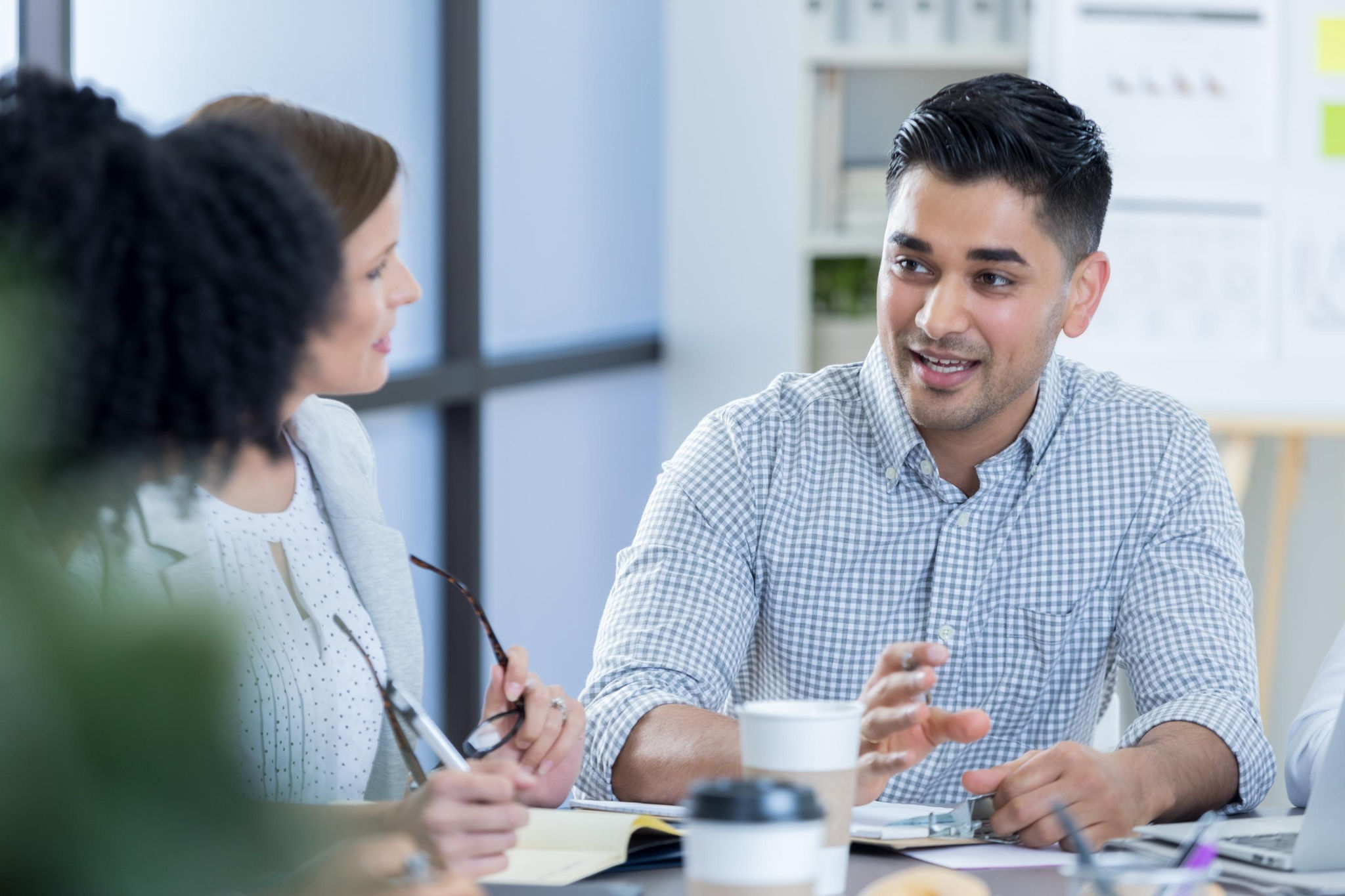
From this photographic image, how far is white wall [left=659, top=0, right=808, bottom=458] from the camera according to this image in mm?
3635

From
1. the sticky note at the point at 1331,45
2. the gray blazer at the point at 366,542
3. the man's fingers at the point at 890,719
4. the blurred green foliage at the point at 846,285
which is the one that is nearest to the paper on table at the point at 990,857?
the man's fingers at the point at 890,719

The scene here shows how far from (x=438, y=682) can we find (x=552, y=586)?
0.53 m

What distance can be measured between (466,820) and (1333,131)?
271 centimetres

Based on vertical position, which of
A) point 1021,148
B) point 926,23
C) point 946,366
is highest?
point 926,23

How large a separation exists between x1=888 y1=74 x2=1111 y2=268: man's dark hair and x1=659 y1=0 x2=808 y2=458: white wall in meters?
→ 1.92

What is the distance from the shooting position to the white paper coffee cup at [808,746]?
2.79ft

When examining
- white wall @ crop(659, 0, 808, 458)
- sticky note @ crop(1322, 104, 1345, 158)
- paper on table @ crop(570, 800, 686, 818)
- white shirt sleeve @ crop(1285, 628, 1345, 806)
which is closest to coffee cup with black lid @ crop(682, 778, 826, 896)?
paper on table @ crop(570, 800, 686, 818)

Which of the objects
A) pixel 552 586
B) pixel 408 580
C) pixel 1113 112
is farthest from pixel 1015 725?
pixel 552 586

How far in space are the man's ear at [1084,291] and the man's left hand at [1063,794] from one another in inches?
27.1

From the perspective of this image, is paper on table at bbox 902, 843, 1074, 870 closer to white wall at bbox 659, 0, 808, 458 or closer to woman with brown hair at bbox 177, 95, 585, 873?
woman with brown hair at bbox 177, 95, 585, 873

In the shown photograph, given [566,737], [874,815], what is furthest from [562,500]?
→ [874,815]

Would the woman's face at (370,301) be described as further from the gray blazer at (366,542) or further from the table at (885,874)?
the table at (885,874)

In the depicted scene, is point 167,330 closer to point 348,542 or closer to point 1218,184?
point 348,542

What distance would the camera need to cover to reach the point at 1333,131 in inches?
116
